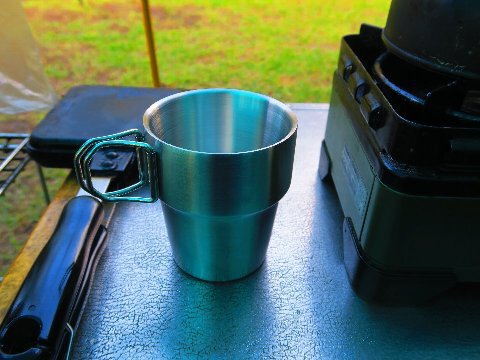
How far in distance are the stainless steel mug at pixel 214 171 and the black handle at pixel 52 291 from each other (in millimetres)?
80

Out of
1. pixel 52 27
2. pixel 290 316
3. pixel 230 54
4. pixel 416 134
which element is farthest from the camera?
pixel 52 27

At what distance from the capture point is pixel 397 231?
394 millimetres

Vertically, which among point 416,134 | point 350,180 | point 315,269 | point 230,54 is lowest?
point 230,54

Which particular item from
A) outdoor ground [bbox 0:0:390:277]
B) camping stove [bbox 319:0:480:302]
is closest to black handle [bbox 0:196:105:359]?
camping stove [bbox 319:0:480:302]

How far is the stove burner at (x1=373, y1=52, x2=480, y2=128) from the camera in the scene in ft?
1.22

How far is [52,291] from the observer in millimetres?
403

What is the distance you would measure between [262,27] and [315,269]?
285 cm

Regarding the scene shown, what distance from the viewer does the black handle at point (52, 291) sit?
37 centimetres

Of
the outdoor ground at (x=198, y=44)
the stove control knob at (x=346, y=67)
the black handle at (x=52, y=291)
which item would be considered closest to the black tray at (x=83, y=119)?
the black handle at (x=52, y=291)

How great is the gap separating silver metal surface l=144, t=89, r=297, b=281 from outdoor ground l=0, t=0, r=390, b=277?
53.2 inches

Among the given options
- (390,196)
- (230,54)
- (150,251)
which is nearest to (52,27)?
(230,54)

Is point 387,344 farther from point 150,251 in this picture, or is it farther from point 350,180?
point 150,251

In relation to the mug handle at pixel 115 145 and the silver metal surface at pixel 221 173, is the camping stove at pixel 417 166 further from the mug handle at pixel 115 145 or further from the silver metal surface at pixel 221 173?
the mug handle at pixel 115 145

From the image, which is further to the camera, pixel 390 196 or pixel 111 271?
pixel 111 271
